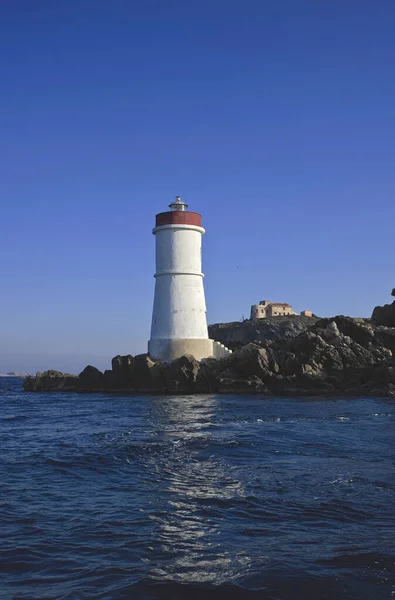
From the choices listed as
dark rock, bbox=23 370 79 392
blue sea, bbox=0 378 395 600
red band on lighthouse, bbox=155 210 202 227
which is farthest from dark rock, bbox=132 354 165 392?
blue sea, bbox=0 378 395 600

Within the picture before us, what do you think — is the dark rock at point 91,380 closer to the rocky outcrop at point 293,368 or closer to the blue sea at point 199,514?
the rocky outcrop at point 293,368

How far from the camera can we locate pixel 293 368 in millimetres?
41031

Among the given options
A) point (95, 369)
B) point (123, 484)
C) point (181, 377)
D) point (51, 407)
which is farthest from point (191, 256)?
point (123, 484)

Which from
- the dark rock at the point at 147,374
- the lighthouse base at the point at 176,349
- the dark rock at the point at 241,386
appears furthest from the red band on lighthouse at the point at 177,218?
the dark rock at the point at 241,386

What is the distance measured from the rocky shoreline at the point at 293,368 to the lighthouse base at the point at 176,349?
0.82 m

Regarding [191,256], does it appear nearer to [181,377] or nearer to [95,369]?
[181,377]

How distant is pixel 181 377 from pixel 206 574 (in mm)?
34366

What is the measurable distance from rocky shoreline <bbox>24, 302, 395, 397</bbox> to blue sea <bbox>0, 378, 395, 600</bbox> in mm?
18190

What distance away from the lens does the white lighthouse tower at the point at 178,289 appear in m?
44.2

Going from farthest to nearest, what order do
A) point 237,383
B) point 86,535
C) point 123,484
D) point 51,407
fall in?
point 237,383 → point 51,407 → point 123,484 → point 86,535

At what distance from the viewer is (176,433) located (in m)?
20.3

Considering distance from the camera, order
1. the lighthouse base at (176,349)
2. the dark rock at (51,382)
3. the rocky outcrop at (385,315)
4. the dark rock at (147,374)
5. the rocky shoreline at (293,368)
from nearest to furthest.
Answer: the rocky shoreline at (293,368)
the dark rock at (147,374)
the lighthouse base at (176,349)
the rocky outcrop at (385,315)
the dark rock at (51,382)

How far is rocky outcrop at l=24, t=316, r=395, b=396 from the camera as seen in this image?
128 feet

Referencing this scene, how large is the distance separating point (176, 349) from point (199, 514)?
33752mm
